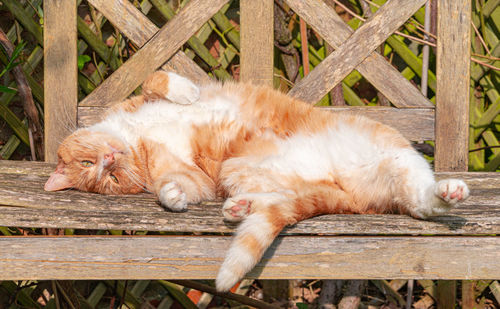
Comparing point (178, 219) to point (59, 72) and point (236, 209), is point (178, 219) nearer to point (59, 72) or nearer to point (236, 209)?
point (236, 209)

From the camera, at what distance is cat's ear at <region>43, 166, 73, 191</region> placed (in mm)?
1449

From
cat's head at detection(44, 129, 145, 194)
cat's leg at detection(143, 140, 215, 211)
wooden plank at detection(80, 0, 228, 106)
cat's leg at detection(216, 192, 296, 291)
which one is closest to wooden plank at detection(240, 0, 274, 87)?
wooden plank at detection(80, 0, 228, 106)

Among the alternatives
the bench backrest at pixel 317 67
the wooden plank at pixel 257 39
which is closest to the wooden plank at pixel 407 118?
the bench backrest at pixel 317 67

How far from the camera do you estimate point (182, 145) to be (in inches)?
66.7

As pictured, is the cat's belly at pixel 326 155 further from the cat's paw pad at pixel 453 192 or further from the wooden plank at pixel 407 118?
the wooden plank at pixel 407 118

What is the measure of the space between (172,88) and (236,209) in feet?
2.11

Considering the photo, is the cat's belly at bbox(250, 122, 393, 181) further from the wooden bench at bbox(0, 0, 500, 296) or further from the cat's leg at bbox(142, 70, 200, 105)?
the cat's leg at bbox(142, 70, 200, 105)

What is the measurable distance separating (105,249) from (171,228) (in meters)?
0.15

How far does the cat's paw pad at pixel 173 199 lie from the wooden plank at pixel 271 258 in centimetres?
15

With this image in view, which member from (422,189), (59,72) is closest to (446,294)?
(422,189)

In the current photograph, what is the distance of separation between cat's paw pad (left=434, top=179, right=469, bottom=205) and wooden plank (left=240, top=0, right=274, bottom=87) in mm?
1043

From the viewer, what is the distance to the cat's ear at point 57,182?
4.75 ft

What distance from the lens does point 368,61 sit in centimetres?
205

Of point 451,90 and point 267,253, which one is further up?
point 451,90
